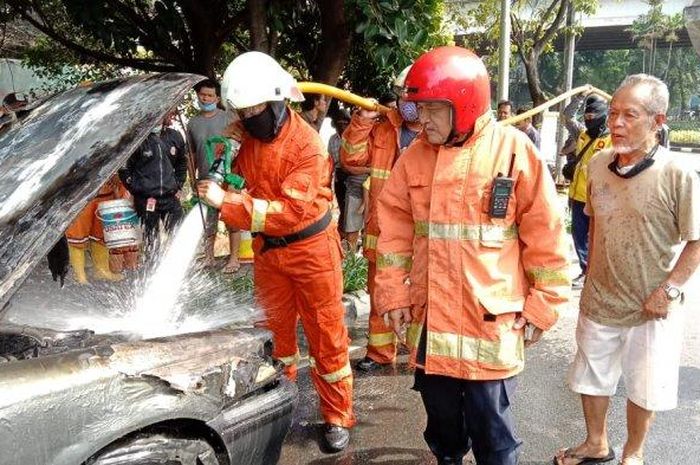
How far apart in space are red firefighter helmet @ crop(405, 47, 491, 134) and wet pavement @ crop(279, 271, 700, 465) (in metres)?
1.83

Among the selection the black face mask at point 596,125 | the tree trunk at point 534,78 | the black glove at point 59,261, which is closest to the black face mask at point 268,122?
the black glove at point 59,261

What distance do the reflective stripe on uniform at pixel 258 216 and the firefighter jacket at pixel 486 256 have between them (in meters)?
0.78

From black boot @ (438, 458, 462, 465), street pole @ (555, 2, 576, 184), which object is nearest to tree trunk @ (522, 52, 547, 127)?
street pole @ (555, 2, 576, 184)

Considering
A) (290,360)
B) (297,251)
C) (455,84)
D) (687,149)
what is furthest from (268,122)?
(687,149)

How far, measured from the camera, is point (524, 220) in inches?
94.8

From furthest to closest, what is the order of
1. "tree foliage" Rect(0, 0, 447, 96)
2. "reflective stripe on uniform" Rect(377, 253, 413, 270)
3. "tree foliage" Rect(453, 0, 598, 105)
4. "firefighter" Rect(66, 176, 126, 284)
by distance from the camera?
"tree foliage" Rect(453, 0, 598, 105) → "firefighter" Rect(66, 176, 126, 284) → "tree foliage" Rect(0, 0, 447, 96) → "reflective stripe on uniform" Rect(377, 253, 413, 270)

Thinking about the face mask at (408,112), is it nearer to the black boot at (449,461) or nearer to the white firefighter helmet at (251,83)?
the white firefighter helmet at (251,83)

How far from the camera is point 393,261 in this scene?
2.65m

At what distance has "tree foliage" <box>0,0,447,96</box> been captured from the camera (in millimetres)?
5262

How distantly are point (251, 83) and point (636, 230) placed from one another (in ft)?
6.04

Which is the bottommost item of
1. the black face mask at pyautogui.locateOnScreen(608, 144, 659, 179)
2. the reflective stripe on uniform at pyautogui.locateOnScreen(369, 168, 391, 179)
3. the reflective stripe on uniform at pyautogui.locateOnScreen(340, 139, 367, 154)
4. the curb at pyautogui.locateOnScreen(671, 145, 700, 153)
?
the curb at pyautogui.locateOnScreen(671, 145, 700, 153)

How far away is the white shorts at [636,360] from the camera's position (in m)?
2.90

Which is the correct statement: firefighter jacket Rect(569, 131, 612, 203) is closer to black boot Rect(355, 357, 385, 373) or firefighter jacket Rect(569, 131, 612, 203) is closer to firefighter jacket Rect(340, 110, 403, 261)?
firefighter jacket Rect(340, 110, 403, 261)

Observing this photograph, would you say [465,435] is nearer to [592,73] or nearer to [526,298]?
[526,298]
